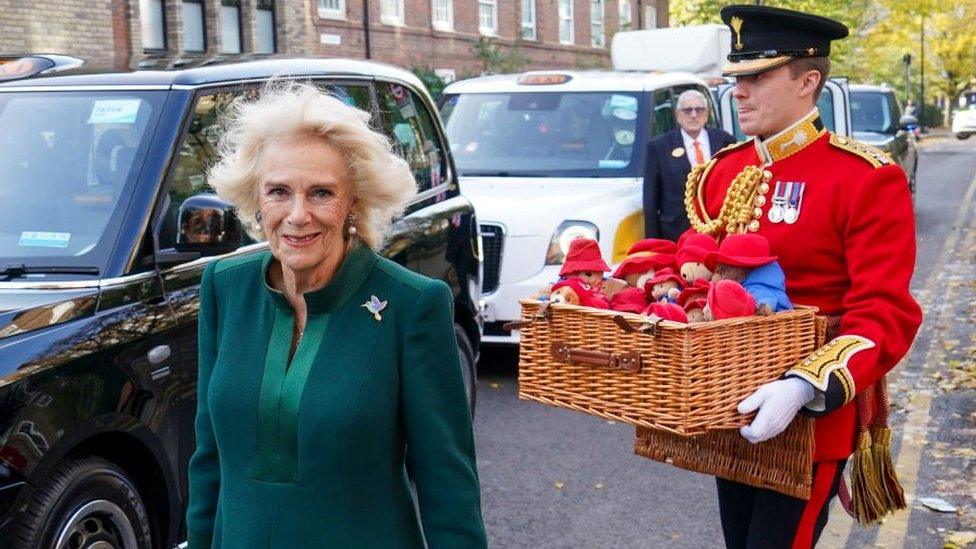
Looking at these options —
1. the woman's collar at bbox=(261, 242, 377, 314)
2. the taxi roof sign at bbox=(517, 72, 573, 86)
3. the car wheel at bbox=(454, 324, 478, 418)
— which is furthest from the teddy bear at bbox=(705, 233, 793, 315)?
the taxi roof sign at bbox=(517, 72, 573, 86)

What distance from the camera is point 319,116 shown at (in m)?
2.53

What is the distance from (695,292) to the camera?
10.1 ft

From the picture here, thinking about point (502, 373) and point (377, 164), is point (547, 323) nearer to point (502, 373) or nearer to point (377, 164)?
point (377, 164)

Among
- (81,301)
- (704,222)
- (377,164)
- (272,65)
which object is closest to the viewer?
(377,164)

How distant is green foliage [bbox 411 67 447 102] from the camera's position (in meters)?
26.9

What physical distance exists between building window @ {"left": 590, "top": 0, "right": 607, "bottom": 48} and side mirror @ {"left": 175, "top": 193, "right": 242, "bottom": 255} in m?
35.5

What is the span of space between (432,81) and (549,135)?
17783 mm

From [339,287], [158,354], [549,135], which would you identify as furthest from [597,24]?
[339,287]

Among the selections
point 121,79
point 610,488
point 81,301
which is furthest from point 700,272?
point 610,488

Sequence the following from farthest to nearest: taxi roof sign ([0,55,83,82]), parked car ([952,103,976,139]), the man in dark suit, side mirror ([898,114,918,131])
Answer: parked car ([952,103,976,139])
side mirror ([898,114,918,131])
the man in dark suit
taxi roof sign ([0,55,83,82])

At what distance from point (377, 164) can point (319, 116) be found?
6.4 inches

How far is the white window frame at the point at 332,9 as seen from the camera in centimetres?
2633

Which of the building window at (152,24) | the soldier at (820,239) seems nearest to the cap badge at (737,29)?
the soldier at (820,239)

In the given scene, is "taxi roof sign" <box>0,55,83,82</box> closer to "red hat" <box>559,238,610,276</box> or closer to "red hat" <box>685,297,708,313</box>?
"red hat" <box>559,238,610,276</box>
